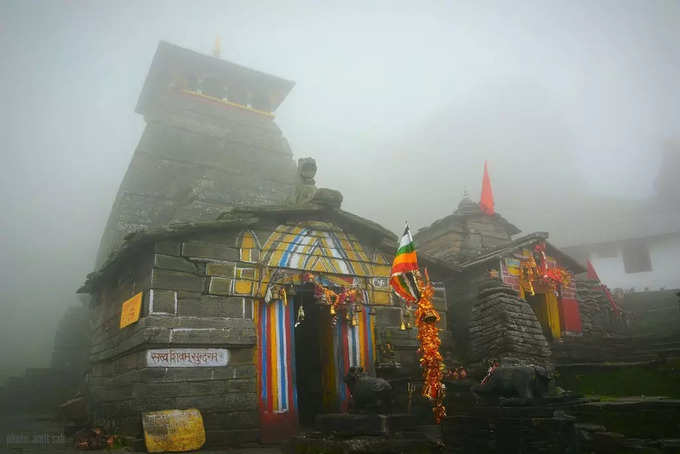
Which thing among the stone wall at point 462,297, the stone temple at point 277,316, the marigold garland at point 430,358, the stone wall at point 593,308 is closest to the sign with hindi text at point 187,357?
the stone temple at point 277,316

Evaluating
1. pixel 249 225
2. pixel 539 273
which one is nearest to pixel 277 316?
pixel 249 225

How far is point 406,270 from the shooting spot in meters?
11.0

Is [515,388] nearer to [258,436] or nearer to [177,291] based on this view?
[258,436]

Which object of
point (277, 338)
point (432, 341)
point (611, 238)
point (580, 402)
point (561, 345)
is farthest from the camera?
point (611, 238)

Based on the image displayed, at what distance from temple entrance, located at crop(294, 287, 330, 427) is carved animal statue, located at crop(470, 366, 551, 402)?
22.4 ft

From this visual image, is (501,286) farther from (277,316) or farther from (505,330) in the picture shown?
(277,316)

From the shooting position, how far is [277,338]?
Result: 12180 millimetres

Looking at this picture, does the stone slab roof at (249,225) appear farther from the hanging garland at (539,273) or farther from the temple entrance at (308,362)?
the hanging garland at (539,273)

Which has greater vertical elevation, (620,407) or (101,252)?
(101,252)

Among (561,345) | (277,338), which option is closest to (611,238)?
(561,345)

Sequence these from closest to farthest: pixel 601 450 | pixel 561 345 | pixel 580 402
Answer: pixel 601 450 < pixel 580 402 < pixel 561 345

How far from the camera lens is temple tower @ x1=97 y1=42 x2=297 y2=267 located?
25234 millimetres

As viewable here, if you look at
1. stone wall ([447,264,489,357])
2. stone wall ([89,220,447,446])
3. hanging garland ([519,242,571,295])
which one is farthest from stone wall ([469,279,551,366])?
hanging garland ([519,242,571,295])

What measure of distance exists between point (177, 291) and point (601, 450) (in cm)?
830
